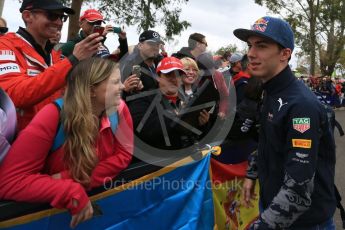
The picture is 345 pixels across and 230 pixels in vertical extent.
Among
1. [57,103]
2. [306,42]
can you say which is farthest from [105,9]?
[306,42]

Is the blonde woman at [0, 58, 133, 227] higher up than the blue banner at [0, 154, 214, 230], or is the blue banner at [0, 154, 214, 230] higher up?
the blonde woman at [0, 58, 133, 227]

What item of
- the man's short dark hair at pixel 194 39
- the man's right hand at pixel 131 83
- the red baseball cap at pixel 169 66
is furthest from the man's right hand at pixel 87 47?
the man's short dark hair at pixel 194 39

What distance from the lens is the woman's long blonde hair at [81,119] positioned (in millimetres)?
2029

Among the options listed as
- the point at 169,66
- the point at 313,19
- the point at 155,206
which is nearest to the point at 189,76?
the point at 169,66

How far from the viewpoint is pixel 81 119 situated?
6.70ft

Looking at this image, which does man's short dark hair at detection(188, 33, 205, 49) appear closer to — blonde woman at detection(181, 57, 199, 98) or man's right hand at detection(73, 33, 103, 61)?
blonde woman at detection(181, 57, 199, 98)

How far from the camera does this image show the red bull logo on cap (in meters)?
2.10

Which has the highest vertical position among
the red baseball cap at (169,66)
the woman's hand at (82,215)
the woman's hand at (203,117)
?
the red baseball cap at (169,66)

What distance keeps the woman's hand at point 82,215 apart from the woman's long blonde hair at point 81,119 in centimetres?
14

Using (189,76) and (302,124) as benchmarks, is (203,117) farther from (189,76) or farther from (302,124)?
(302,124)

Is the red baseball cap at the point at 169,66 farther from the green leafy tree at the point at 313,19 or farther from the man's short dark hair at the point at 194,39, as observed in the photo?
the green leafy tree at the point at 313,19

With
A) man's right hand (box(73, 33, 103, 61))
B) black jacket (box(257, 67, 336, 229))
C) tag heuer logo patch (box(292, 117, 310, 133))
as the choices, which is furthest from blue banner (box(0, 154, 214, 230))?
tag heuer logo patch (box(292, 117, 310, 133))

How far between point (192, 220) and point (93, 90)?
1.34m

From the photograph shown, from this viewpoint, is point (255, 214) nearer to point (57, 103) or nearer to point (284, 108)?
point (284, 108)
